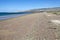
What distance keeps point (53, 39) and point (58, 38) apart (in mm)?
368

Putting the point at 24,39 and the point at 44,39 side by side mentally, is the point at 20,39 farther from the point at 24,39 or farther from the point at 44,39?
the point at 44,39

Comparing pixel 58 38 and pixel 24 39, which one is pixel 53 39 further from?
pixel 24 39

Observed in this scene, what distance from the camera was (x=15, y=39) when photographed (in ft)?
29.9

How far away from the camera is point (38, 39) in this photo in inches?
351

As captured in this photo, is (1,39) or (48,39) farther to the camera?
(1,39)

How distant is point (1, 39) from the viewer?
9.38 meters

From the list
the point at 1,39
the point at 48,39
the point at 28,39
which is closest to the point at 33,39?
A: the point at 28,39

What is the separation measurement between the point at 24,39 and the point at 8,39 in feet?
3.70

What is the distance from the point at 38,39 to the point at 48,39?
61 cm

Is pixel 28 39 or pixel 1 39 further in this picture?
pixel 1 39

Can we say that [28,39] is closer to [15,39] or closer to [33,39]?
[33,39]

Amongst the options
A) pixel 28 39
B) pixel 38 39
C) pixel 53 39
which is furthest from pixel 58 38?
pixel 28 39

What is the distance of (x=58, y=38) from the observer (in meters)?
8.98

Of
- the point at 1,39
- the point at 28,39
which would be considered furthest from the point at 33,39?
the point at 1,39
